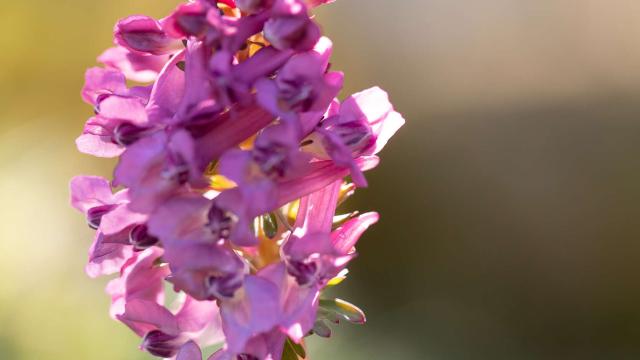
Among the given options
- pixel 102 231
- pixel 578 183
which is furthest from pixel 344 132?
pixel 578 183

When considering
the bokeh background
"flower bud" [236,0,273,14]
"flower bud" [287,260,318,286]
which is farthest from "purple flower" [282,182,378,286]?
the bokeh background

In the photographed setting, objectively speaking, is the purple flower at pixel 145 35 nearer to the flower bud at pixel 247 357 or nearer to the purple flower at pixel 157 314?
the purple flower at pixel 157 314

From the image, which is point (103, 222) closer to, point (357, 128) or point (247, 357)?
point (247, 357)

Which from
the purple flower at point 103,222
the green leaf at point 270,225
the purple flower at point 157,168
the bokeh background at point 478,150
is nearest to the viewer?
the purple flower at point 157,168

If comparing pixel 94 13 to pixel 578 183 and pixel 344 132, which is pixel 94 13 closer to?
pixel 578 183

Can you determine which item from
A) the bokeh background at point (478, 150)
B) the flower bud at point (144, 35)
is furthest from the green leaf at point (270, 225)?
the bokeh background at point (478, 150)

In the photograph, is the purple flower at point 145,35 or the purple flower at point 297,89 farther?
the purple flower at point 145,35

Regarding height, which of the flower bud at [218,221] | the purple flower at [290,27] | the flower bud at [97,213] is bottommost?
the flower bud at [97,213]
